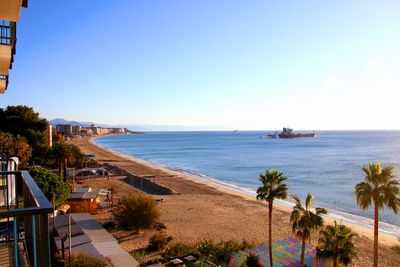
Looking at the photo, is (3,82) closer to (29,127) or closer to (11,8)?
(11,8)

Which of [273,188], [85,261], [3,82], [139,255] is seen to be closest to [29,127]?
[139,255]

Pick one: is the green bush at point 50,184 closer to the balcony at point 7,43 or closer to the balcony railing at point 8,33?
the balcony at point 7,43

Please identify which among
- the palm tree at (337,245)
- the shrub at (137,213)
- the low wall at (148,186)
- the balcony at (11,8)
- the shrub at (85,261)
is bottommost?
the low wall at (148,186)

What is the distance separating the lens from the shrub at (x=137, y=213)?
23.4 m

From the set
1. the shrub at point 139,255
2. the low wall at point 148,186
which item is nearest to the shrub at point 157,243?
the shrub at point 139,255

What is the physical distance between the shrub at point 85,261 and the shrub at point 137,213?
31.6 feet

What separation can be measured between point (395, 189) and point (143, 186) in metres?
35.3

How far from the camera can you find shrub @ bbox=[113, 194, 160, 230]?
23.4m

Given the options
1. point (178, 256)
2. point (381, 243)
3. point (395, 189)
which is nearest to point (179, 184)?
point (381, 243)

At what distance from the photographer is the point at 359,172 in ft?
210

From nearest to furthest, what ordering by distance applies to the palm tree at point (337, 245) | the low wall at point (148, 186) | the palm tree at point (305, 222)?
the palm tree at point (337, 245) < the palm tree at point (305, 222) < the low wall at point (148, 186)

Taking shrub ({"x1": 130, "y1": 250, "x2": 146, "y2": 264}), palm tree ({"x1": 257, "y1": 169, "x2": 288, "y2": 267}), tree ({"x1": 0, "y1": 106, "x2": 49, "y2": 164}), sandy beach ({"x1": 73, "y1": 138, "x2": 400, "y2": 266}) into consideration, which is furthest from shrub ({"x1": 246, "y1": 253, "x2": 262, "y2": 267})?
tree ({"x1": 0, "y1": 106, "x2": 49, "y2": 164})

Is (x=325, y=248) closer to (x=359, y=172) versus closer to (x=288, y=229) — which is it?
(x=288, y=229)

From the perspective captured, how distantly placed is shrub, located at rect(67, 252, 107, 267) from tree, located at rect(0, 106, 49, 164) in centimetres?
2808
